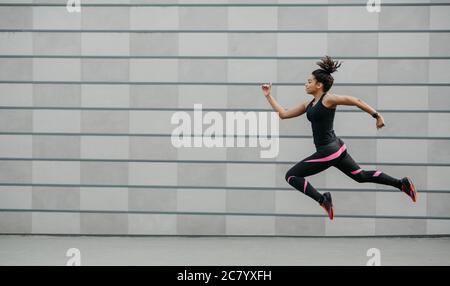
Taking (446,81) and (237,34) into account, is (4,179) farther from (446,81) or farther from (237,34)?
(446,81)

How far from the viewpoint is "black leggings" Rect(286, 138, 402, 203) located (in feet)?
23.9

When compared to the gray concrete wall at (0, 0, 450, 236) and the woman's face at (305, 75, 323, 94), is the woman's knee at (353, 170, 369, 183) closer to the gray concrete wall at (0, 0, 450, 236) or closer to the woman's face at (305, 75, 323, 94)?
the woman's face at (305, 75, 323, 94)

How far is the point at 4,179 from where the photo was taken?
10.9 meters

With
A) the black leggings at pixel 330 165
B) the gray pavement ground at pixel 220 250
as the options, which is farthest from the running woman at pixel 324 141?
the gray pavement ground at pixel 220 250

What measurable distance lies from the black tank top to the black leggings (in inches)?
3.2

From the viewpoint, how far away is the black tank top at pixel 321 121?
7.19 metres

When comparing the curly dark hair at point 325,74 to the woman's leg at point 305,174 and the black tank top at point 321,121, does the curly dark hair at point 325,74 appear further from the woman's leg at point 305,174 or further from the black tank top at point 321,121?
the woman's leg at point 305,174

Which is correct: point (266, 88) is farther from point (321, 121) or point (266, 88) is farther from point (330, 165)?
point (330, 165)

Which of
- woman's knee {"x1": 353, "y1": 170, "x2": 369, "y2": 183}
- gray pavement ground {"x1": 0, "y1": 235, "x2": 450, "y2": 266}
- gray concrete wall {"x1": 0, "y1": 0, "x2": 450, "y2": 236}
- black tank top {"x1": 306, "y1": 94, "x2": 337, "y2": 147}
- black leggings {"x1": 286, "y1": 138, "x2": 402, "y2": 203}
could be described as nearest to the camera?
black tank top {"x1": 306, "y1": 94, "x2": 337, "y2": 147}

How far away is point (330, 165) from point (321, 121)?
0.56 meters

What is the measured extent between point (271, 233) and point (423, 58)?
4061 millimetres

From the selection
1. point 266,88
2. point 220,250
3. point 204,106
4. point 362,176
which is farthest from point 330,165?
point 204,106

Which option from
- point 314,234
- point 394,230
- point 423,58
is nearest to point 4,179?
point 314,234

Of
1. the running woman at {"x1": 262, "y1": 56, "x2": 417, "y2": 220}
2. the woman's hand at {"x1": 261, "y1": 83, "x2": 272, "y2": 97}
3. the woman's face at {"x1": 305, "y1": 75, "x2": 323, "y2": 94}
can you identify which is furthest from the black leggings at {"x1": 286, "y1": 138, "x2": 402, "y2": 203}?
the woman's hand at {"x1": 261, "y1": 83, "x2": 272, "y2": 97}
